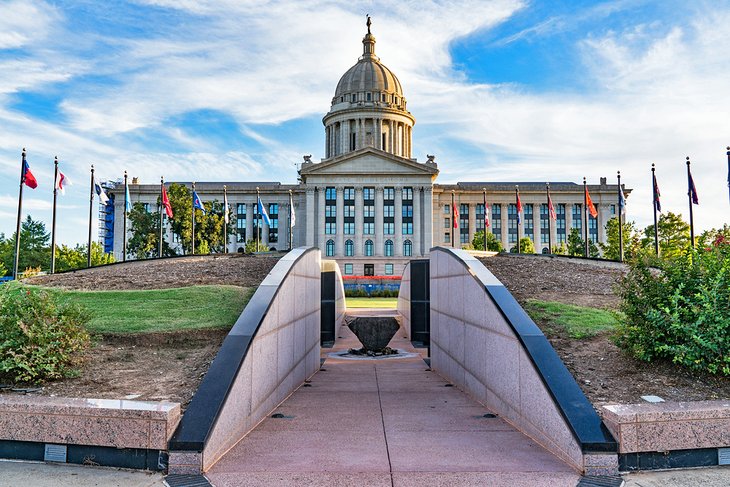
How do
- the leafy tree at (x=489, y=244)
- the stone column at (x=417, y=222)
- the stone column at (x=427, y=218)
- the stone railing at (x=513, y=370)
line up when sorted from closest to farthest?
the stone railing at (x=513, y=370), the leafy tree at (x=489, y=244), the stone column at (x=427, y=218), the stone column at (x=417, y=222)

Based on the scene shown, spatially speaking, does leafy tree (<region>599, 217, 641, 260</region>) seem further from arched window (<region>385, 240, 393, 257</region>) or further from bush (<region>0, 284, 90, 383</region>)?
bush (<region>0, 284, 90, 383</region>)

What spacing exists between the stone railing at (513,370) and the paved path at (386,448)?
25 cm

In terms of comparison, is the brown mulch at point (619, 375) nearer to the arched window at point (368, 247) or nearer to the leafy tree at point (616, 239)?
the leafy tree at point (616, 239)

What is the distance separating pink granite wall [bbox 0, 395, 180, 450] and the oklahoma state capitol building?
72.2 meters

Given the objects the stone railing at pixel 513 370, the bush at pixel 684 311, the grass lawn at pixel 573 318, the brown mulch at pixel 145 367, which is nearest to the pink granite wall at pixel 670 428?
the stone railing at pixel 513 370

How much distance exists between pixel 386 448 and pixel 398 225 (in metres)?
74.1

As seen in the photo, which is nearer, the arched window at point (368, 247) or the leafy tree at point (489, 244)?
the leafy tree at point (489, 244)

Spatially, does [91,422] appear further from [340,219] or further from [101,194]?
[340,219]

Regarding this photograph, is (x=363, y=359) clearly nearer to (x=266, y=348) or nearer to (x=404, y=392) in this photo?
(x=404, y=392)

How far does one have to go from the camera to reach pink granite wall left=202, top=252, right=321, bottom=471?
6797 millimetres

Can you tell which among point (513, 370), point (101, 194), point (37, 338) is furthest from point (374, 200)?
point (513, 370)

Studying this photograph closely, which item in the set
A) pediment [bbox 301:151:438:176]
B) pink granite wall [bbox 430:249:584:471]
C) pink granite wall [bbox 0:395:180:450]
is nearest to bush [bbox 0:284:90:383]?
pink granite wall [bbox 0:395:180:450]

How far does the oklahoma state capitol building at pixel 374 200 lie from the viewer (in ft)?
263

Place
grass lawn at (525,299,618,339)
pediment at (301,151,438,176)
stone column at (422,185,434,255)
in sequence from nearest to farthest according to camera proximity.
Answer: grass lawn at (525,299,618,339)
pediment at (301,151,438,176)
stone column at (422,185,434,255)
